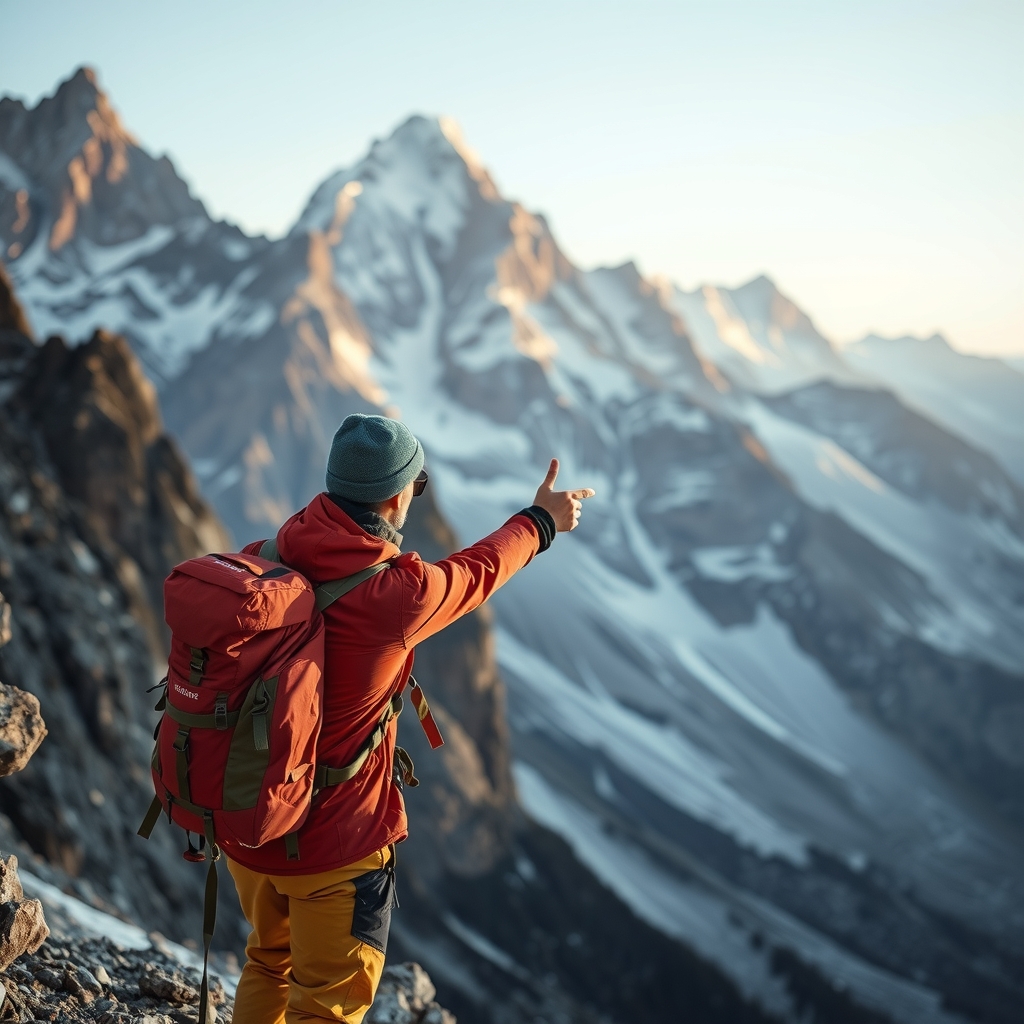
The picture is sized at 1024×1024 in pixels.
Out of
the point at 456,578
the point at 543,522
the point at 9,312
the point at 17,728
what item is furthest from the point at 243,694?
the point at 9,312

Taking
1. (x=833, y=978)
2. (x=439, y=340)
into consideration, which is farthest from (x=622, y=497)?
(x=833, y=978)

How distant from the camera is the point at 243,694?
10.5 ft

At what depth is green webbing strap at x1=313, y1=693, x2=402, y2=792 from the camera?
11.4 feet

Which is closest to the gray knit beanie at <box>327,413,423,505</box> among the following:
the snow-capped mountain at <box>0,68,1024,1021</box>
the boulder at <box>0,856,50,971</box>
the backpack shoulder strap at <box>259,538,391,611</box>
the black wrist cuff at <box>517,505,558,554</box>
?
the backpack shoulder strap at <box>259,538,391,611</box>

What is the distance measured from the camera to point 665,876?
2906 inches

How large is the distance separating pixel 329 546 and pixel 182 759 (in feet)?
2.92

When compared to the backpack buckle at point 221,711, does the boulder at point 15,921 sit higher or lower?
lower

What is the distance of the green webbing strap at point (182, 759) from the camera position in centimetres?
326

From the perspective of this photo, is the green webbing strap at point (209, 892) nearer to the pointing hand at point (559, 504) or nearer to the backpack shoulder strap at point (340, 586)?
the backpack shoulder strap at point (340, 586)

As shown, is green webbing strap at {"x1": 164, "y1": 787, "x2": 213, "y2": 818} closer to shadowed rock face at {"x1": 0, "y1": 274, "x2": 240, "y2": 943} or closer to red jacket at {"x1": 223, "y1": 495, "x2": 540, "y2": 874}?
red jacket at {"x1": 223, "y1": 495, "x2": 540, "y2": 874}

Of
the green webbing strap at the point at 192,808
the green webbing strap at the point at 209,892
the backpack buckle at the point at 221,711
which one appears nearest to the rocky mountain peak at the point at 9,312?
the green webbing strap at the point at 209,892

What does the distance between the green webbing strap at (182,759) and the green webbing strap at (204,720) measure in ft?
0.12

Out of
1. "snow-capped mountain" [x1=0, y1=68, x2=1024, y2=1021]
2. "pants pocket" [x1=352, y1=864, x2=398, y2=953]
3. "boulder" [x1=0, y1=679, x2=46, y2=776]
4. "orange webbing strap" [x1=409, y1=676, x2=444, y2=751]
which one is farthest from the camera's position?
"snow-capped mountain" [x1=0, y1=68, x2=1024, y2=1021]

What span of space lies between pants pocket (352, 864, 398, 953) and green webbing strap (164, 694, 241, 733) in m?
0.85
